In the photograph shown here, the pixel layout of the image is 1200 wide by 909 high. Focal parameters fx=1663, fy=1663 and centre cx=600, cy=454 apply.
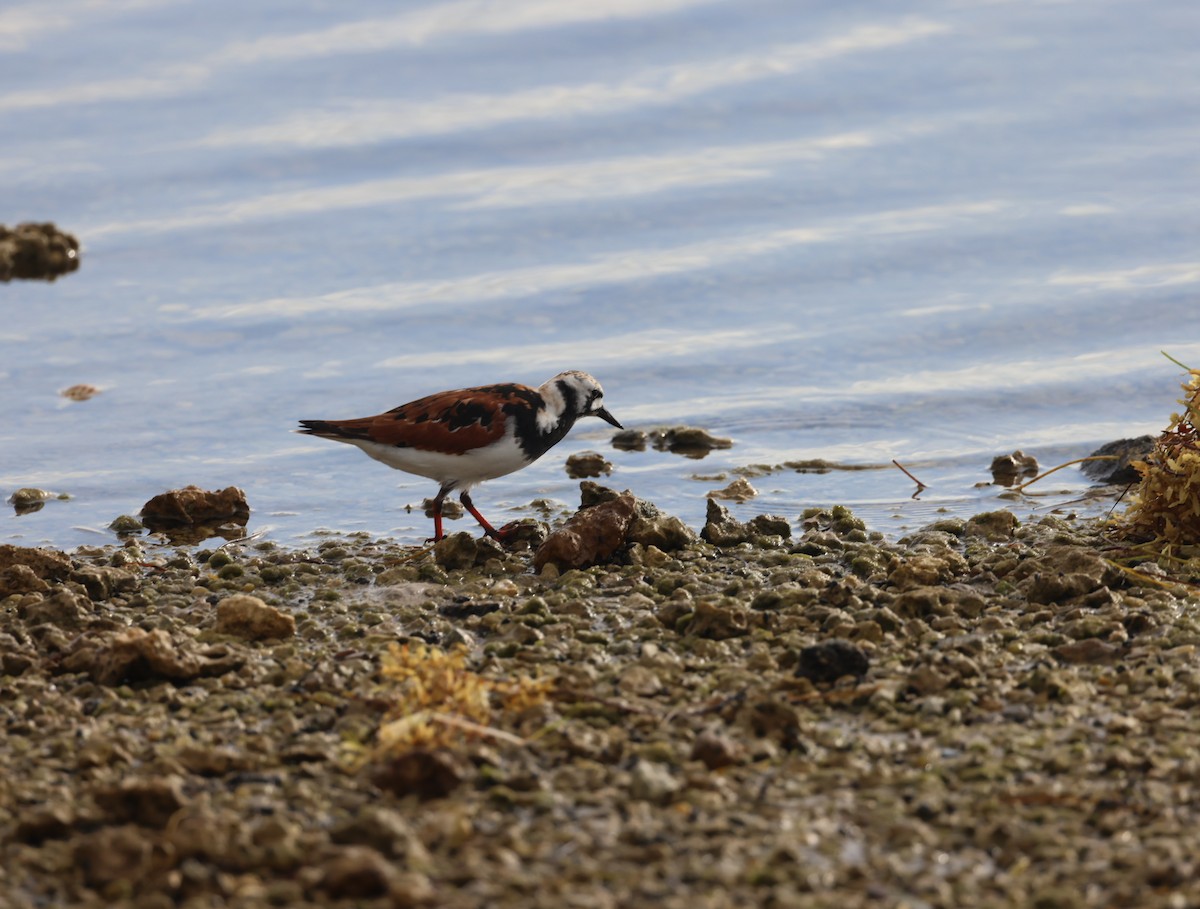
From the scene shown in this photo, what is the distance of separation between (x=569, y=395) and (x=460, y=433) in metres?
0.70

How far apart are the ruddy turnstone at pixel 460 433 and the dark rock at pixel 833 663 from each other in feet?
8.38

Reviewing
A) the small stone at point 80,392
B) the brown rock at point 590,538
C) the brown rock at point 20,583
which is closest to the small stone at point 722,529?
the brown rock at point 590,538

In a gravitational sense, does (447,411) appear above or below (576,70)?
below

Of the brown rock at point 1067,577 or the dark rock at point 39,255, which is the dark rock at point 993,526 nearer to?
the brown rock at point 1067,577

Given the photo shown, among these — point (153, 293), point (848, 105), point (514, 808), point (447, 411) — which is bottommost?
point (514, 808)

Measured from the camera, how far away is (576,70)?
16.7 m

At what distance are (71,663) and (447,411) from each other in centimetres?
250

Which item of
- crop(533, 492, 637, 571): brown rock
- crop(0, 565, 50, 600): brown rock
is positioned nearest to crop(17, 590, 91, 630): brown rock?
crop(0, 565, 50, 600): brown rock

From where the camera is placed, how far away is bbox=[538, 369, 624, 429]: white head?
8383mm

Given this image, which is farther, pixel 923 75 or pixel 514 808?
pixel 923 75

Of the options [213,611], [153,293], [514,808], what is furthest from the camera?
[153,293]

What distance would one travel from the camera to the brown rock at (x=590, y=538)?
24.5 feet

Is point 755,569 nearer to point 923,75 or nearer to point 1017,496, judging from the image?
point 1017,496

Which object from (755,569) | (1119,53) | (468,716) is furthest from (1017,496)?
(1119,53)
